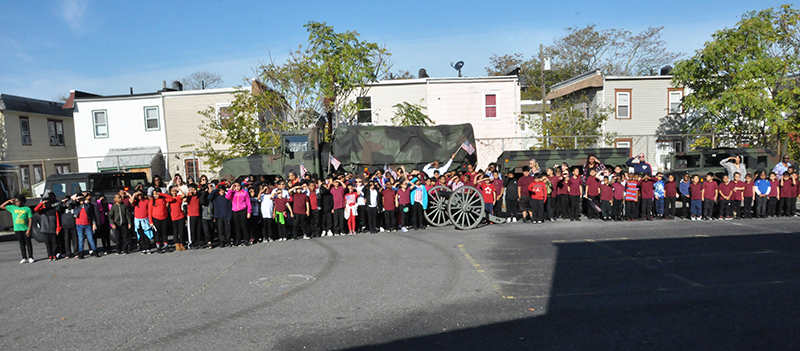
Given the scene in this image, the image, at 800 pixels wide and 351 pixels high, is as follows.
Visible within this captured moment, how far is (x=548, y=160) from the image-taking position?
729 inches

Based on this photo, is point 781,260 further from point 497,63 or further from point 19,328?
point 497,63

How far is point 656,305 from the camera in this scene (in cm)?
638

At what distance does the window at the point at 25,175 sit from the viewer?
2589 cm

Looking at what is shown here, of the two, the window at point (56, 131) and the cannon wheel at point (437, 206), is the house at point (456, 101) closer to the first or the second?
the cannon wheel at point (437, 206)

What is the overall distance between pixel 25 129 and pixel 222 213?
22884 mm

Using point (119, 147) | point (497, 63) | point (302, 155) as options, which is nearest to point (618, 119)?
point (302, 155)

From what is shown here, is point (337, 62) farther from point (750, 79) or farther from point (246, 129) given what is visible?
point (750, 79)

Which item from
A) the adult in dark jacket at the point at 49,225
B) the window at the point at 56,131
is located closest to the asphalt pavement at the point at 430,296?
the adult in dark jacket at the point at 49,225

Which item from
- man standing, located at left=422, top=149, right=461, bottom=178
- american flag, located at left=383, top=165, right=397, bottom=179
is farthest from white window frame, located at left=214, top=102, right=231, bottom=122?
man standing, located at left=422, top=149, right=461, bottom=178

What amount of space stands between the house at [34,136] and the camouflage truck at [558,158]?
20463mm

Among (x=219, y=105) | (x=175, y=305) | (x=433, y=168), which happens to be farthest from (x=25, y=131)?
(x=175, y=305)

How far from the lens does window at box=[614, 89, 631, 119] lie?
27.2 meters

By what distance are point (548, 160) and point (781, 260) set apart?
33.3 feet

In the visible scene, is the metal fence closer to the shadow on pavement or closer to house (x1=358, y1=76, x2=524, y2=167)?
house (x1=358, y1=76, x2=524, y2=167)
